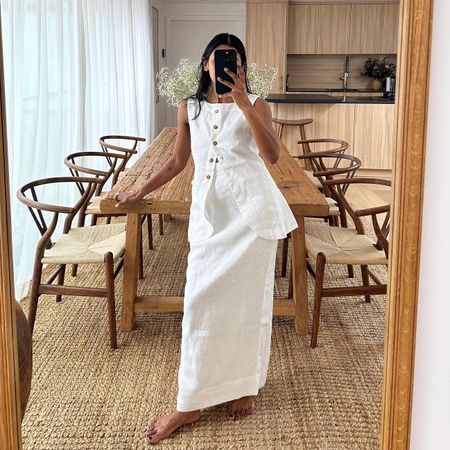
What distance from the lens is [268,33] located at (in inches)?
279

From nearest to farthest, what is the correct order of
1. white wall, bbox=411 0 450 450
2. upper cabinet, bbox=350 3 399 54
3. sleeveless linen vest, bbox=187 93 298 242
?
white wall, bbox=411 0 450 450 < sleeveless linen vest, bbox=187 93 298 242 < upper cabinet, bbox=350 3 399 54

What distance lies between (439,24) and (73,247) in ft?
5.72

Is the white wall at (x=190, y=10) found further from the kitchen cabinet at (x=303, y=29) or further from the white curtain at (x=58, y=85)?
the white curtain at (x=58, y=85)

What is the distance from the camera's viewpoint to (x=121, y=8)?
549cm

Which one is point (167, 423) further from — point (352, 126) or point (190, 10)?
point (190, 10)

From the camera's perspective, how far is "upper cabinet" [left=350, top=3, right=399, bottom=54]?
7.11m

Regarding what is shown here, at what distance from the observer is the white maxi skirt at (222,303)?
1.80 m

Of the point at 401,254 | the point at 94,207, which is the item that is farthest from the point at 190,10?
the point at 401,254

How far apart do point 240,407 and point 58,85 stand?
86.9 inches

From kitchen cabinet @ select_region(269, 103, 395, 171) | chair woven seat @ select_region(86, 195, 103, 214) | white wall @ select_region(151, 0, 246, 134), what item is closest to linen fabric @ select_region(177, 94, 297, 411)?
chair woven seat @ select_region(86, 195, 103, 214)

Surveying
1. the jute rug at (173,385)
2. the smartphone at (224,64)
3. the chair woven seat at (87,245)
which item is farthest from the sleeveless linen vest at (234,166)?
the chair woven seat at (87,245)

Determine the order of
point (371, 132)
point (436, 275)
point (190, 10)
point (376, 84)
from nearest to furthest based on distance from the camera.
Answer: point (436, 275), point (371, 132), point (376, 84), point (190, 10)

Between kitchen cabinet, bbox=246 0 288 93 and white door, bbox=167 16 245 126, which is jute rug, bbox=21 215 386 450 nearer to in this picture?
kitchen cabinet, bbox=246 0 288 93

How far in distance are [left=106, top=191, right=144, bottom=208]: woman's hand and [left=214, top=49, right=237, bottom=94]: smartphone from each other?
0.59m
